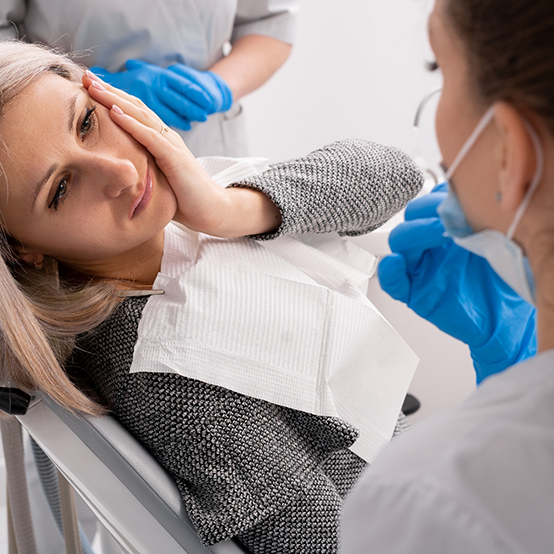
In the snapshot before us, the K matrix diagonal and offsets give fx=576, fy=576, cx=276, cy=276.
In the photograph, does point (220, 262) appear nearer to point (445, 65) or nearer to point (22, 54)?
point (22, 54)

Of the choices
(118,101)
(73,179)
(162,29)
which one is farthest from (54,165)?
(162,29)

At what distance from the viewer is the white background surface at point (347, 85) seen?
2.35 meters

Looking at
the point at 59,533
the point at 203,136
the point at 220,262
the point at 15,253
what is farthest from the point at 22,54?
the point at 59,533

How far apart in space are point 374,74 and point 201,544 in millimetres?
2151

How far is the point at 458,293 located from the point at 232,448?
1.58ft

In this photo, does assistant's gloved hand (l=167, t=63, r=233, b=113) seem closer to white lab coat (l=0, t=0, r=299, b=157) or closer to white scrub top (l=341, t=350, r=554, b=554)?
white lab coat (l=0, t=0, r=299, b=157)

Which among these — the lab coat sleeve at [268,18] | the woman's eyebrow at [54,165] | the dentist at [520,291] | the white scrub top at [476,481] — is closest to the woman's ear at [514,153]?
the dentist at [520,291]

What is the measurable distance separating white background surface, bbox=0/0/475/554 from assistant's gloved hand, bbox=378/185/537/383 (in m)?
1.32

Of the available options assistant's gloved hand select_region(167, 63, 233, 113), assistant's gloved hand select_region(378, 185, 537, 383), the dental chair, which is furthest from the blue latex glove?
the dental chair

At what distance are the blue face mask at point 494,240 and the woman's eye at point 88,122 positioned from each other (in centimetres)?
56

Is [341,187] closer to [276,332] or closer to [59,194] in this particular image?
[276,332]

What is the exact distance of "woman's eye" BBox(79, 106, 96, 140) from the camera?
874 mm

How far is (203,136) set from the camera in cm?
143

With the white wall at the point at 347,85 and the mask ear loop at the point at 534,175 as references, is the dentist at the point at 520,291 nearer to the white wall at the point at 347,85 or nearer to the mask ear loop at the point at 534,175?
the mask ear loop at the point at 534,175
